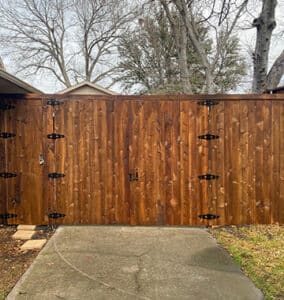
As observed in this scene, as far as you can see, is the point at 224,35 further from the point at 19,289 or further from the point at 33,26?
the point at 33,26

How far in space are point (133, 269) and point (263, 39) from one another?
5757 millimetres

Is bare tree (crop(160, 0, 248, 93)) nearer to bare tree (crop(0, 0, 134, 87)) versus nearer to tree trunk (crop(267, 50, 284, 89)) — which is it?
tree trunk (crop(267, 50, 284, 89))

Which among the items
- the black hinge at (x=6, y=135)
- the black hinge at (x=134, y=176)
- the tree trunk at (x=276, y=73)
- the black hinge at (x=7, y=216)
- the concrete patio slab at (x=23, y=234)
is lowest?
the concrete patio slab at (x=23, y=234)

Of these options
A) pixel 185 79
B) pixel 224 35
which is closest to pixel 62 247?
pixel 185 79

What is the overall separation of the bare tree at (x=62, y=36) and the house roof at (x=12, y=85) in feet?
44.3

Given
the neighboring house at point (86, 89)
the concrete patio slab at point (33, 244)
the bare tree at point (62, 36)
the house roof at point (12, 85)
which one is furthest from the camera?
the bare tree at point (62, 36)

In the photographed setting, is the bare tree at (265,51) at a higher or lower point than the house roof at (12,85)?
higher

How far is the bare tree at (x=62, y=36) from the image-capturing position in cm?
1727

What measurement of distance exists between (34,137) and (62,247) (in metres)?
1.66

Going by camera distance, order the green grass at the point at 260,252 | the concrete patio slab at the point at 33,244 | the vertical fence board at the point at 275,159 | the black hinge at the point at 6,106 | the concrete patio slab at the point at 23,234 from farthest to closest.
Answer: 1. the vertical fence board at the point at 275,159
2. the black hinge at the point at 6,106
3. the concrete patio slab at the point at 23,234
4. the concrete patio slab at the point at 33,244
5. the green grass at the point at 260,252

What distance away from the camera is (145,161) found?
4.46 m

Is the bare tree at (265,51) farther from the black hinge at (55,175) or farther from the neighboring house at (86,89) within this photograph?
the black hinge at (55,175)

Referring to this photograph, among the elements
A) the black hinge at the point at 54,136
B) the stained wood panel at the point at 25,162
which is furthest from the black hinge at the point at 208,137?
the stained wood panel at the point at 25,162

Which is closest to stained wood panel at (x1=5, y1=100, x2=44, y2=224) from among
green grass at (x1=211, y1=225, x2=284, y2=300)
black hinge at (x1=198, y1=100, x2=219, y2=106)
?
black hinge at (x1=198, y1=100, x2=219, y2=106)
